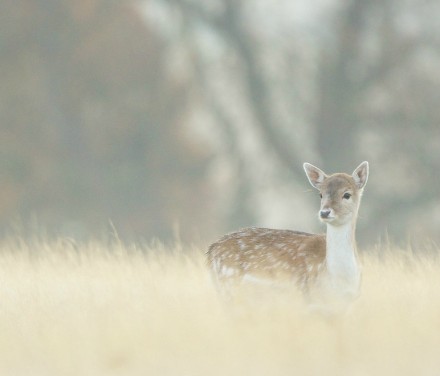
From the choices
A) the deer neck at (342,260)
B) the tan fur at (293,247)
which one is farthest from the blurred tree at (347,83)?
the deer neck at (342,260)

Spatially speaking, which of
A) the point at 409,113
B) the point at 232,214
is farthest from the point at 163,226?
the point at 409,113

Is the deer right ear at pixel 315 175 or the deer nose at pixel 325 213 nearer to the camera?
the deer nose at pixel 325 213

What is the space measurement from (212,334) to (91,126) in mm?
17331

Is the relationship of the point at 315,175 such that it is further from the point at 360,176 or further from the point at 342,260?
the point at 342,260

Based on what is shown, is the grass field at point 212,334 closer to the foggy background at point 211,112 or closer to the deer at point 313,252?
the deer at point 313,252

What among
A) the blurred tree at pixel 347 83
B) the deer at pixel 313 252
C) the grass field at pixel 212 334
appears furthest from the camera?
the blurred tree at pixel 347 83

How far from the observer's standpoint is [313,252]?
388 inches

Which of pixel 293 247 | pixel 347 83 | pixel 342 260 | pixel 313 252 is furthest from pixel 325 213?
pixel 347 83

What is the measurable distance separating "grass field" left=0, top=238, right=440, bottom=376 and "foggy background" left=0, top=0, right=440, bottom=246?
13.7m

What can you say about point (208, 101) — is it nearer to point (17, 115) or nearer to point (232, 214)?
point (232, 214)

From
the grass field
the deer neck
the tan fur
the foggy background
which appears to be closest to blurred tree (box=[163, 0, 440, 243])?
the foggy background

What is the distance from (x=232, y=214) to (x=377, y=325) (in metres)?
16.4

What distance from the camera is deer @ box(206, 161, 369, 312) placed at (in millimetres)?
9469

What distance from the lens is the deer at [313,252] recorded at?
9469mm
